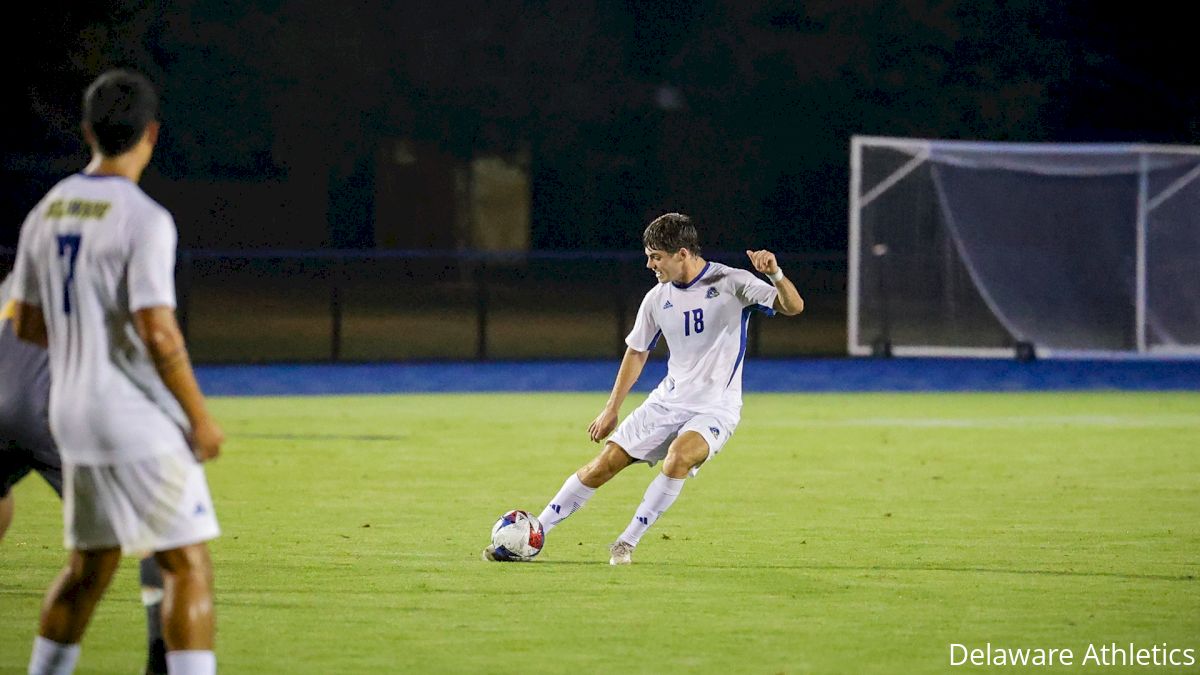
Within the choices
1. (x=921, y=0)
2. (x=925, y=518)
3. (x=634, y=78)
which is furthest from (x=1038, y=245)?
(x=634, y=78)

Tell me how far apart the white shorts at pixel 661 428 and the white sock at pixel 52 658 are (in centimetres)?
402

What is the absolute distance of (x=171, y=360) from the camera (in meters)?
4.75

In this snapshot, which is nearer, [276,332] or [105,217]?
[105,217]

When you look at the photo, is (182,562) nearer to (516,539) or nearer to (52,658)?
(52,658)

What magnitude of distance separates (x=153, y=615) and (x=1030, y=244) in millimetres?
16490

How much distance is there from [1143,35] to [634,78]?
13210 millimetres

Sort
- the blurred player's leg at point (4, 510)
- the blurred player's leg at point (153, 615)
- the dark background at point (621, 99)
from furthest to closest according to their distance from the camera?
the dark background at point (621, 99), the blurred player's leg at point (4, 510), the blurred player's leg at point (153, 615)

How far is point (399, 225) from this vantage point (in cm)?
4850

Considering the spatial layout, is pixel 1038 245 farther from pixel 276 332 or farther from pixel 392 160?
pixel 392 160

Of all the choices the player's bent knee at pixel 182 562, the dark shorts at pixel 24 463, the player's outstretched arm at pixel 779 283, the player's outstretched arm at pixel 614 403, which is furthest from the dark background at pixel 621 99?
the player's bent knee at pixel 182 562

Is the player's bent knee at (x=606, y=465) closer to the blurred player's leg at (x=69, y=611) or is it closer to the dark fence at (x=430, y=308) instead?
the blurred player's leg at (x=69, y=611)

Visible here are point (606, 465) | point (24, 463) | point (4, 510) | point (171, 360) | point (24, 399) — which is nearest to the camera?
point (171, 360)

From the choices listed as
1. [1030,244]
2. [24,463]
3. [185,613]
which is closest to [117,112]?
[185,613]

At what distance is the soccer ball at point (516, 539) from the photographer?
8695 millimetres
